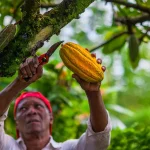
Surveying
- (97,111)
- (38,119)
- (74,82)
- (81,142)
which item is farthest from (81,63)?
(74,82)

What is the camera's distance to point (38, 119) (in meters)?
2.35

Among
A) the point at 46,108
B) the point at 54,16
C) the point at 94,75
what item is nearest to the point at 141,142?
the point at 46,108

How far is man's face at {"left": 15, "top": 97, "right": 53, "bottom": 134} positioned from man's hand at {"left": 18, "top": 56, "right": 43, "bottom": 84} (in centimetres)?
67

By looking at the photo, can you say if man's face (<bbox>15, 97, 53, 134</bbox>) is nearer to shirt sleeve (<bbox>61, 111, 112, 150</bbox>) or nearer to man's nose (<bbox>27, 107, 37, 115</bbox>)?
man's nose (<bbox>27, 107, 37, 115</bbox>)

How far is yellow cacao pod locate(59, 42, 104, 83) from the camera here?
1.69m

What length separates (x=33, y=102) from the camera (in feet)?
8.02

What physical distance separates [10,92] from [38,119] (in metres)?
0.57

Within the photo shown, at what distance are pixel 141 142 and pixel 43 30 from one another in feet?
5.75

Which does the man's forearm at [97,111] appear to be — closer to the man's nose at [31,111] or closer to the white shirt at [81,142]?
the white shirt at [81,142]

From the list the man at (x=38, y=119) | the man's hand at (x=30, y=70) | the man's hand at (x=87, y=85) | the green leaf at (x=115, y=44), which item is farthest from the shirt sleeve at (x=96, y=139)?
the green leaf at (x=115, y=44)

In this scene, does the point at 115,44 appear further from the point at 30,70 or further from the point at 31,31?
the point at 31,31

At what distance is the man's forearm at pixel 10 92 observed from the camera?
1.75 meters

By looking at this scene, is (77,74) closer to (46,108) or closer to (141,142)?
(46,108)

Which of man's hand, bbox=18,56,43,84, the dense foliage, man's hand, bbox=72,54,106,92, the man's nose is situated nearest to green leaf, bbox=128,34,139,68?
the dense foliage
